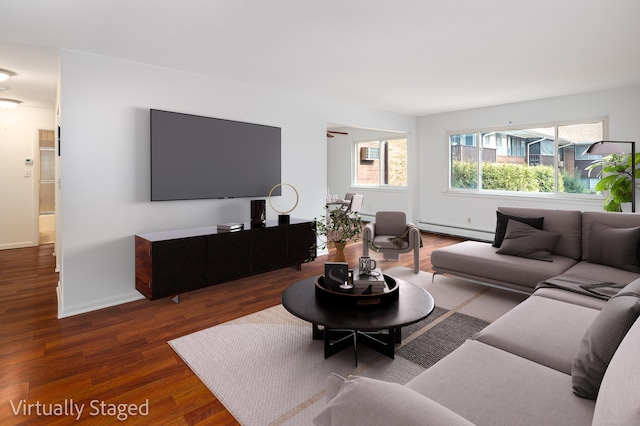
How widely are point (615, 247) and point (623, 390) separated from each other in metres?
3.03

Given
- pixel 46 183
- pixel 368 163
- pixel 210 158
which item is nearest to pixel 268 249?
pixel 210 158

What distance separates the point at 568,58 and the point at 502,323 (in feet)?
10.3

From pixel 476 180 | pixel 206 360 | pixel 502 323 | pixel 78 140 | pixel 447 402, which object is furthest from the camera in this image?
pixel 476 180

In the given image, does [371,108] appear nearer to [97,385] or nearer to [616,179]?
[616,179]

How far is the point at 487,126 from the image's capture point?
647cm

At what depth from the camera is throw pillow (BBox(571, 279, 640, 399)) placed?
52.8 inches

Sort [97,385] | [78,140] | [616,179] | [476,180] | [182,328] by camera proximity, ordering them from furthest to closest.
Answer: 1. [476,180]
2. [616,179]
3. [78,140]
4. [182,328]
5. [97,385]

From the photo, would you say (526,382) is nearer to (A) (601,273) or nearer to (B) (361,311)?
(B) (361,311)

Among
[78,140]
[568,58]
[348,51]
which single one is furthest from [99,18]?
[568,58]

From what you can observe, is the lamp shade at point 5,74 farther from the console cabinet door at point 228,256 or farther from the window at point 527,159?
the window at point 527,159

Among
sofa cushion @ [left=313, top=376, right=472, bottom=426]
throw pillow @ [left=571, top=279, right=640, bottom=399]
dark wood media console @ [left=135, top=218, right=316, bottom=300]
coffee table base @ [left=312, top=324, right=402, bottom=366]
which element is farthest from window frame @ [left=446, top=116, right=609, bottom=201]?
sofa cushion @ [left=313, top=376, right=472, bottom=426]

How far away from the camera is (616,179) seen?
16.0 ft

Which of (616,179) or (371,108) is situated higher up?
(371,108)

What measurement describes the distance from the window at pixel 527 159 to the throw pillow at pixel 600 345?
16.5 ft
